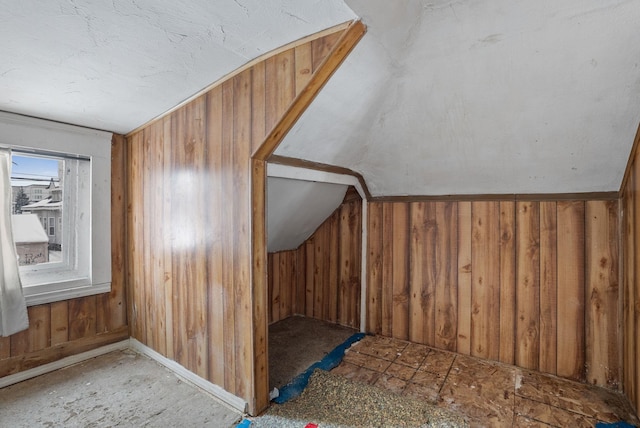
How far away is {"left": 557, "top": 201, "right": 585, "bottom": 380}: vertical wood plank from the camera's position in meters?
2.03

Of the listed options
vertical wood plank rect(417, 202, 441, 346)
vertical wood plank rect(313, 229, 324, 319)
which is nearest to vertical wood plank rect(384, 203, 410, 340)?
vertical wood plank rect(417, 202, 441, 346)

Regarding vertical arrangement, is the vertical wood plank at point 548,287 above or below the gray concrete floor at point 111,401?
above

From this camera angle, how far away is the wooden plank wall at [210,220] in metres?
1.63

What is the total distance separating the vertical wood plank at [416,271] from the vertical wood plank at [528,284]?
678 millimetres

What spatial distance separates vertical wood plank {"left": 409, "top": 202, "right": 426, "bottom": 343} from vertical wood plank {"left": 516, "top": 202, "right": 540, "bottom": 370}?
2.22 feet

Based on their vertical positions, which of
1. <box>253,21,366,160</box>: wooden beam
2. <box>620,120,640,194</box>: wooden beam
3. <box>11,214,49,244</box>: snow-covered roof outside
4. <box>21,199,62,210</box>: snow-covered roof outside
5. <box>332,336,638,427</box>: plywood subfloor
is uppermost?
<box>253,21,366,160</box>: wooden beam

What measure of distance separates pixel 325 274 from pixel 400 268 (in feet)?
2.74

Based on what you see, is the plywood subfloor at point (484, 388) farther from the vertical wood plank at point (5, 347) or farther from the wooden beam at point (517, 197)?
the vertical wood plank at point (5, 347)

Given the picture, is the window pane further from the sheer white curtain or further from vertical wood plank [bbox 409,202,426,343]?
vertical wood plank [bbox 409,202,426,343]

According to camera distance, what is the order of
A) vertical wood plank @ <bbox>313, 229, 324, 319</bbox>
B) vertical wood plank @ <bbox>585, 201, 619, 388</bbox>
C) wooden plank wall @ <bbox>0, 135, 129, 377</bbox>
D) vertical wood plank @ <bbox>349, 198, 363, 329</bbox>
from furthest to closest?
1. vertical wood plank @ <bbox>313, 229, 324, 319</bbox>
2. vertical wood plank @ <bbox>349, 198, 363, 329</bbox>
3. wooden plank wall @ <bbox>0, 135, 129, 377</bbox>
4. vertical wood plank @ <bbox>585, 201, 619, 388</bbox>

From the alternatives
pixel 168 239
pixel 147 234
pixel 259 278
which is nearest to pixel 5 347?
pixel 147 234

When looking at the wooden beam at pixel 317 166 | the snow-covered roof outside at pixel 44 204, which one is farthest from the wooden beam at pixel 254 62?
the snow-covered roof outside at pixel 44 204

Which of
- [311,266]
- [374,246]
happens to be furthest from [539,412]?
[311,266]

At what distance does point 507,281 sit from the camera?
226 centimetres
